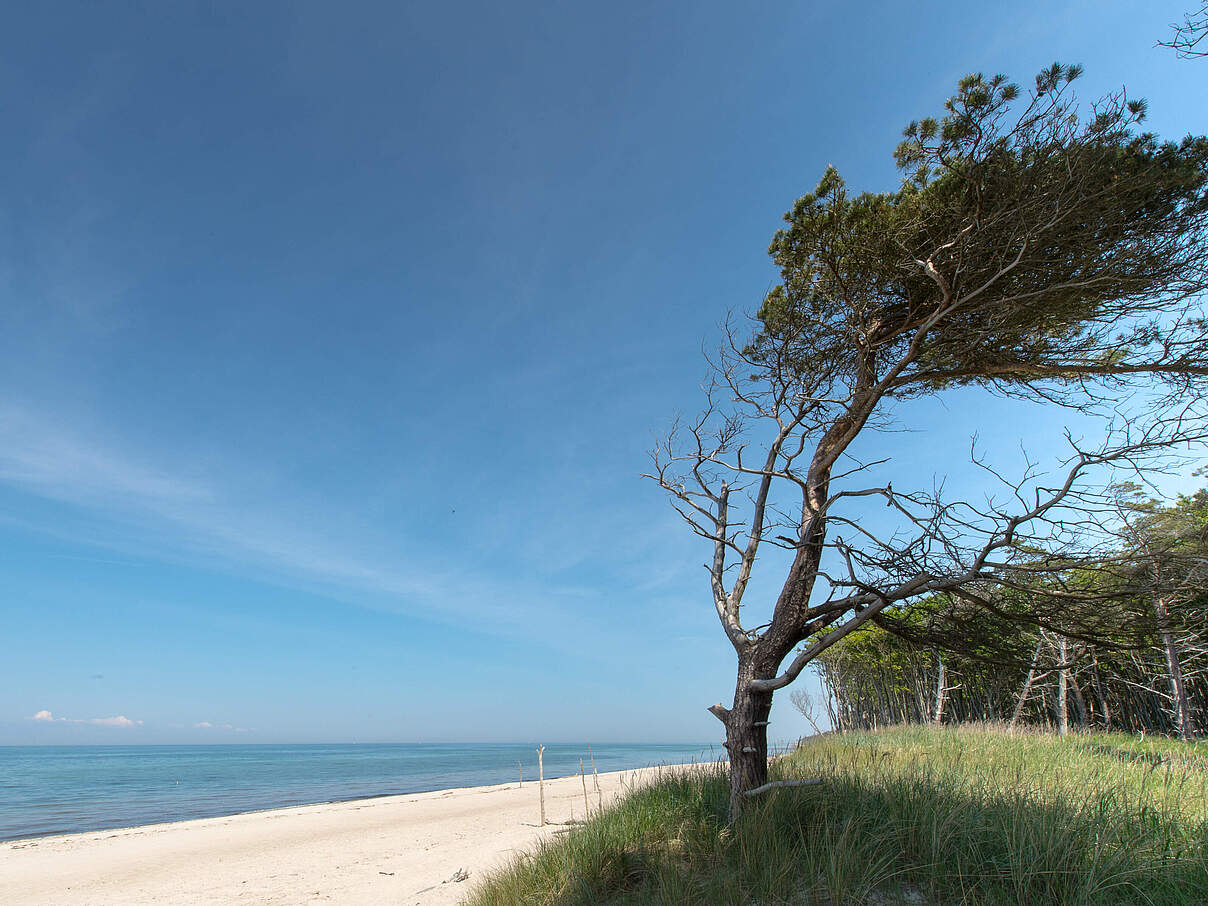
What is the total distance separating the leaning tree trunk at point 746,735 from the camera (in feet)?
19.3

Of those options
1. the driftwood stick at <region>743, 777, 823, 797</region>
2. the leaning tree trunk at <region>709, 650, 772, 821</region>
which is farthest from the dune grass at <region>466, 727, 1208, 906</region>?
the leaning tree trunk at <region>709, 650, 772, 821</region>

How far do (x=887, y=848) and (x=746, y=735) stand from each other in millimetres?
1760

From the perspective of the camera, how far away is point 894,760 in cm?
873

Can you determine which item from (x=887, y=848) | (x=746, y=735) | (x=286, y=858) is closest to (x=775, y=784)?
(x=746, y=735)

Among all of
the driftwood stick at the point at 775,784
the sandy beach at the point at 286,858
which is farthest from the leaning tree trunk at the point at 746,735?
the sandy beach at the point at 286,858

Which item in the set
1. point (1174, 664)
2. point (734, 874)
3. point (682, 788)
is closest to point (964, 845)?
point (734, 874)

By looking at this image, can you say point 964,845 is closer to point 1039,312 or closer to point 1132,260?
point 1039,312

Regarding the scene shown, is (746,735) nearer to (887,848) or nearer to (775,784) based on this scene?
(775,784)

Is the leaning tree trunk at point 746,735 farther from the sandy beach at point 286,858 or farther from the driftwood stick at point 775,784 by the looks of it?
the sandy beach at point 286,858

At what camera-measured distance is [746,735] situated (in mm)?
5992

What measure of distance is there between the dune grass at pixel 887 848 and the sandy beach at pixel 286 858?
9.65 ft

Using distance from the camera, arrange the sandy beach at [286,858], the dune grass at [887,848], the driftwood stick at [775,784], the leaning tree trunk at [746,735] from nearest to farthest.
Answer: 1. the dune grass at [887,848]
2. the driftwood stick at [775,784]
3. the leaning tree trunk at [746,735]
4. the sandy beach at [286,858]

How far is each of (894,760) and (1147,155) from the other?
804 centimetres

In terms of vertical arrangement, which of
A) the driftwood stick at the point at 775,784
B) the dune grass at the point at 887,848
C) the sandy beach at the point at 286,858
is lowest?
the sandy beach at the point at 286,858
